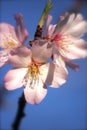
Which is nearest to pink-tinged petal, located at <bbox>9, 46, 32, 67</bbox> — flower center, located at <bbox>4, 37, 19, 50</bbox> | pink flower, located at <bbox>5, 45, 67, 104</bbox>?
Answer: pink flower, located at <bbox>5, 45, 67, 104</bbox>

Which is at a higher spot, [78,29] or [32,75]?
[78,29]

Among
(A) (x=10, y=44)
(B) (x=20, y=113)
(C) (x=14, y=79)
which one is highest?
(A) (x=10, y=44)

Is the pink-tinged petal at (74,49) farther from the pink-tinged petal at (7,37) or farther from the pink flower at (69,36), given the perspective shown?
the pink-tinged petal at (7,37)

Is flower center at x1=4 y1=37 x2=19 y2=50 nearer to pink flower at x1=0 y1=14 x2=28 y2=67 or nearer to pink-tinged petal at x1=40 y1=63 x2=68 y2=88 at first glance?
pink flower at x1=0 y1=14 x2=28 y2=67

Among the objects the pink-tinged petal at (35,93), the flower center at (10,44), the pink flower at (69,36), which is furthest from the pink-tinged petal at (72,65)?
the flower center at (10,44)

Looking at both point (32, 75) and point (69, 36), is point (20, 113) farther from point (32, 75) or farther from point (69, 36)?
point (69, 36)

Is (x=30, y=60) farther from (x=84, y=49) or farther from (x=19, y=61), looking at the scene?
(x=84, y=49)

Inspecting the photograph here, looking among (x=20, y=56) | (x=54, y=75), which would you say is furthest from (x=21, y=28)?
(x=54, y=75)
